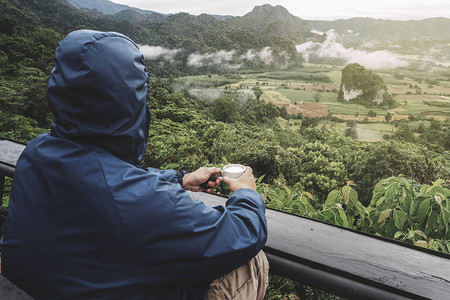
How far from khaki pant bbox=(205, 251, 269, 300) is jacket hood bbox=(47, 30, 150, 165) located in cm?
39

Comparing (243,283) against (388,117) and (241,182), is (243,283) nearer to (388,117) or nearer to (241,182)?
(241,182)

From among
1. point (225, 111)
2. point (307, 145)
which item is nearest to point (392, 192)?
point (307, 145)

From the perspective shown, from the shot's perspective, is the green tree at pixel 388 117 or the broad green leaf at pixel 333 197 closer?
the broad green leaf at pixel 333 197

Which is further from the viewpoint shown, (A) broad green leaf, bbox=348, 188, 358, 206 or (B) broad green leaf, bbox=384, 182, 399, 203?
(A) broad green leaf, bbox=348, 188, 358, 206

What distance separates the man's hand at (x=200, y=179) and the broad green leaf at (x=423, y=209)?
760mm

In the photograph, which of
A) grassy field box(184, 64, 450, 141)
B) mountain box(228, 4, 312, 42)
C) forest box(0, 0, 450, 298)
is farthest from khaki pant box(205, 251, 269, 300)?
mountain box(228, 4, 312, 42)

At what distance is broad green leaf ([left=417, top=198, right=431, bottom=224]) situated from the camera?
1.06 m

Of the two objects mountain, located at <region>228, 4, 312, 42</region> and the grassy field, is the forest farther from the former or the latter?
mountain, located at <region>228, 4, 312, 42</region>

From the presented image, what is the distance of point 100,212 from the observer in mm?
548

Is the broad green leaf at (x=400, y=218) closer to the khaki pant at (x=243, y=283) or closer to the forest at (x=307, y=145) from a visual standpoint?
the forest at (x=307, y=145)

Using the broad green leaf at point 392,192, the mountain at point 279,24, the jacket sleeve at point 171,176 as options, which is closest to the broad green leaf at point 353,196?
the broad green leaf at point 392,192

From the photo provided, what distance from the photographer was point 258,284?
75 centimetres

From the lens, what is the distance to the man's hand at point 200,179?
3.56 feet

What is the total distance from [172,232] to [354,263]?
1.63 ft
